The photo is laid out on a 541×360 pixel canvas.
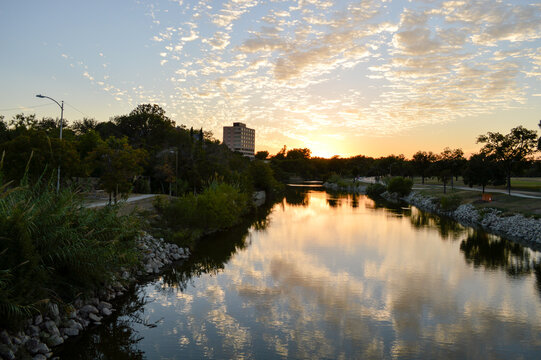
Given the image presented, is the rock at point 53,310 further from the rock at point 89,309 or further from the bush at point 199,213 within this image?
the bush at point 199,213

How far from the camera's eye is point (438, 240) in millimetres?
37406

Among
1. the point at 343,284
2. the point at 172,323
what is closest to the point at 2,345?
the point at 172,323

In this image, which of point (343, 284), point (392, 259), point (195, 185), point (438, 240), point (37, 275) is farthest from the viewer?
point (195, 185)

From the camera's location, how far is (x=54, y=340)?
45.2 feet

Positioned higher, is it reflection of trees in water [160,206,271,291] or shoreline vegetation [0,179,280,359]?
shoreline vegetation [0,179,280,359]

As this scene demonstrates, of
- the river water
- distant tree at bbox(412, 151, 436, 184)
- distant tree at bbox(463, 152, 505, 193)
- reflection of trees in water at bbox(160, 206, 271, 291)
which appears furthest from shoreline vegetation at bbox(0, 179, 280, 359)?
distant tree at bbox(412, 151, 436, 184)

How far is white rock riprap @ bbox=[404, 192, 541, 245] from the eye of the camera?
36719mm

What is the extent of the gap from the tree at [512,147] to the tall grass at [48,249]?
188 ft

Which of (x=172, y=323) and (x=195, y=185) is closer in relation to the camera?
(x=172, y=323)

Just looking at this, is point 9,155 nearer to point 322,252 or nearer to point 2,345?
point 2,345

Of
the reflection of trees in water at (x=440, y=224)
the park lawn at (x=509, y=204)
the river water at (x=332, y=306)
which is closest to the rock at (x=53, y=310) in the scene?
the river water at (x=332, y=306)

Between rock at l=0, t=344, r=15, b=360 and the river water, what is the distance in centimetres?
184

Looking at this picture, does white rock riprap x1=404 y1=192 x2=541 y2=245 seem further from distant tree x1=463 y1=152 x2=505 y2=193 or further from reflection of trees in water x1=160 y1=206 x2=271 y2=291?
reflection of trees in water x1=160 y1=206 x2=271 y2=291

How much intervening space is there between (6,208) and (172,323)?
800 centimetres
